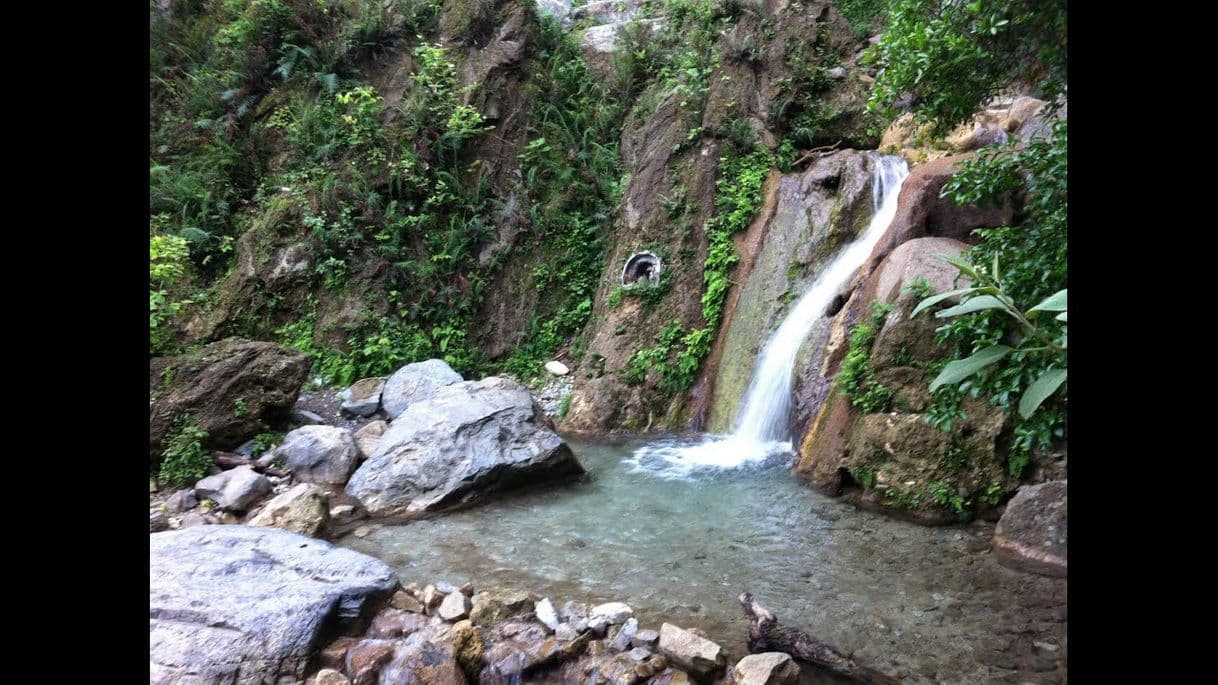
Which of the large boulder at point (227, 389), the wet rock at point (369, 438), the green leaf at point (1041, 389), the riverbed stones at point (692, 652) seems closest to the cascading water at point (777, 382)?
the wet rock at point (369, 438)

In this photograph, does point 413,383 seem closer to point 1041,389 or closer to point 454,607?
point 454,607

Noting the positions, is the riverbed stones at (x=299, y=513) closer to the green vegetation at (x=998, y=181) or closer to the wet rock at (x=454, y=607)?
the wet rock at (x=454, y=607)

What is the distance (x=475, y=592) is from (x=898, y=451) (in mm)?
3574

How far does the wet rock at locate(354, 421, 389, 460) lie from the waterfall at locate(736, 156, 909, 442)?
4181 mm

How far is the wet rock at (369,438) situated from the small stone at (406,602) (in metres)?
2.97

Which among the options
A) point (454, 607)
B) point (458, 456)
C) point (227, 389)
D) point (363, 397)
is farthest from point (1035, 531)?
point (363, 397)

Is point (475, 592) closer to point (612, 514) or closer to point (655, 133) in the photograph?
point (612, 514)

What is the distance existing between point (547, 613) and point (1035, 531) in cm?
327

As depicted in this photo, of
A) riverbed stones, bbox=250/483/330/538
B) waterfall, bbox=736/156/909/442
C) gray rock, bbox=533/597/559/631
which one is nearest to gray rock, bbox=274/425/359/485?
riverbed stones, bbox=250/483/330/538

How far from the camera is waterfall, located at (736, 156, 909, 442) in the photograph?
24.5 ft

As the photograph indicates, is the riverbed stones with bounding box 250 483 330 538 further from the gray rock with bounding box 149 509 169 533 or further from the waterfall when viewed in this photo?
the waterfall
